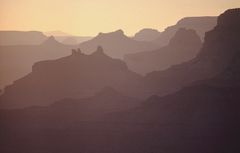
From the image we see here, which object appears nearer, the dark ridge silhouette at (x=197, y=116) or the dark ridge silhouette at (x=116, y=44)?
the dark ridge silhouette at (x=197, y=116)

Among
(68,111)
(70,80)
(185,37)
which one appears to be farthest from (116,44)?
(68,111)

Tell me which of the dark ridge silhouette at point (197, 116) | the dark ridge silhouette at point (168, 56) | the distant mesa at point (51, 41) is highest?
the distant mesa at point (51, 41)

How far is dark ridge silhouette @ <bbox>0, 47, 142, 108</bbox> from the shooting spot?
13852 mm

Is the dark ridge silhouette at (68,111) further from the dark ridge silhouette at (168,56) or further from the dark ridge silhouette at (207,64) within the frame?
the dark ridge silhouette at (168,56)

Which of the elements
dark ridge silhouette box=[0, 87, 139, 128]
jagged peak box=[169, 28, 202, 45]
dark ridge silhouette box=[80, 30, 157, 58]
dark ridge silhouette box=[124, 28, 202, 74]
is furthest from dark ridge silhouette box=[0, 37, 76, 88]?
jagged peak box=[169, 28, 202, 45]

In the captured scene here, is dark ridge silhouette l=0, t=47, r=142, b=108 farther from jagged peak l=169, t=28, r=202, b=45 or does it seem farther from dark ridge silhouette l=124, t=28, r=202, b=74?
jagged peak l=169, t=28, r=202, b=45

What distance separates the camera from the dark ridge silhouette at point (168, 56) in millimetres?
17547

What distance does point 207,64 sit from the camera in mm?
15398

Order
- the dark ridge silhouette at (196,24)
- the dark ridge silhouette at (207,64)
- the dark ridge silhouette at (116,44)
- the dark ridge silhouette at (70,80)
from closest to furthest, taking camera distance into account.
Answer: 1. the dark ridge silhouette at (70,80)
2. the dark ridge silhouette at (207,64)
3. the dark ridge silhouette at (196,24)
4. the dark ridge silhouette at (116,44)

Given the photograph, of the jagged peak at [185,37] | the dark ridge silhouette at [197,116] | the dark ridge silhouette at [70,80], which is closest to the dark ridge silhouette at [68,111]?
the dark ridge silhouette at [70,80]

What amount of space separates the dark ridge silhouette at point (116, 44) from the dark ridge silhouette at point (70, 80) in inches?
18.2

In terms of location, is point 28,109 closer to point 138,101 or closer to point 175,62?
point 138,101

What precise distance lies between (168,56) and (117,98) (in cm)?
448

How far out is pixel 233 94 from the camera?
12.9 m
